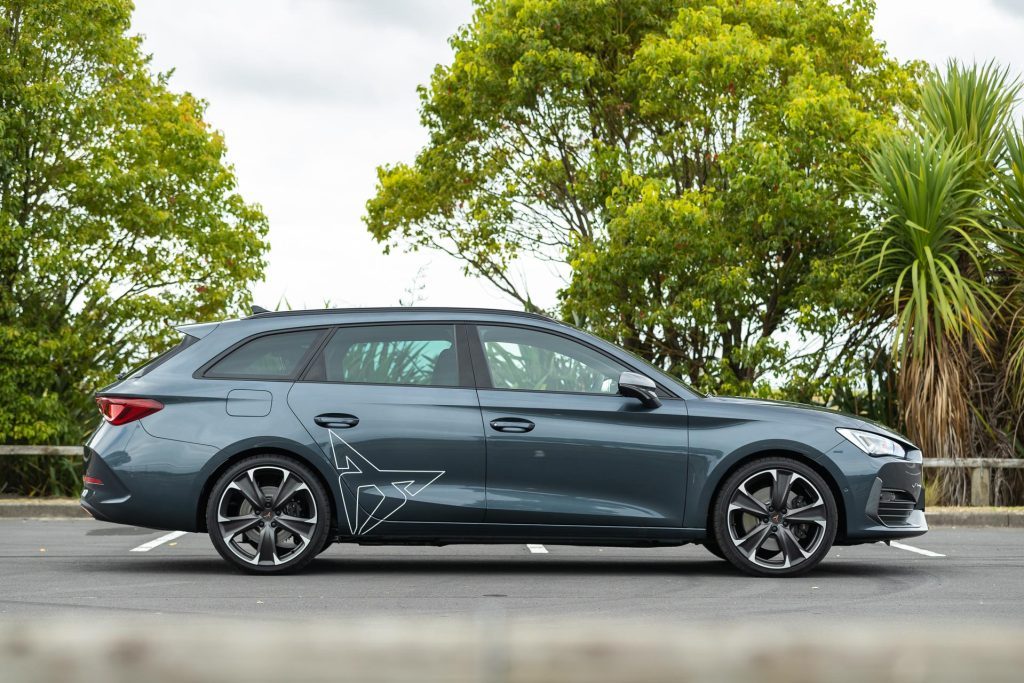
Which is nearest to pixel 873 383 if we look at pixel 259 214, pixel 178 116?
pixel 259 214

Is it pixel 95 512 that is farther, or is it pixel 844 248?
pixel 844 248

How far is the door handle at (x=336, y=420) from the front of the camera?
7637mm

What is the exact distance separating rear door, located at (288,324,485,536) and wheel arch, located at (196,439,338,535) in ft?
0.28

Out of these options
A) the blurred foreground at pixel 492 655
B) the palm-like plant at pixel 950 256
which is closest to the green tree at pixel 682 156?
the palm-like plant at pixel 950 256

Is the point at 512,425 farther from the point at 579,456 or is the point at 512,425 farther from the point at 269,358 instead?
the point at 269,358

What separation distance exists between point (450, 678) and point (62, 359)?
47.1 feet

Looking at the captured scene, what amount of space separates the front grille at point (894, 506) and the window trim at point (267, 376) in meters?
3.36

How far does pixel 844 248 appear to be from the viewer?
16.2 metres

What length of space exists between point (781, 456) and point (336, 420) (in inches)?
100.0

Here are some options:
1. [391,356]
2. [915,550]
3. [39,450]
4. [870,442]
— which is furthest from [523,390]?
[39,450]

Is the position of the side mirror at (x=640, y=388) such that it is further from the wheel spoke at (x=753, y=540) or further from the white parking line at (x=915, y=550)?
the white parking line at (x=915, y=550)

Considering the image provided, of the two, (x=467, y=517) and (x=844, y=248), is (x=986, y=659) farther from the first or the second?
(x=844, y=248)

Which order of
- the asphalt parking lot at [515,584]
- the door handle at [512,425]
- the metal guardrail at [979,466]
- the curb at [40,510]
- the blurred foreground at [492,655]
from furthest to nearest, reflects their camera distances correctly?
the metal guardrail at [979,466]
the curb at [40,510]
the door handle at [512,425]
the asphalt parking lot at [515,584]
the blurred foreground at [492,655]

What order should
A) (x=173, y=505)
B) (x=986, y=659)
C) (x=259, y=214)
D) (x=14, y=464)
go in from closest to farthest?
(x=986, y=659), (x=173, y=505), (x=14, y=464), (x=259, y=214)
